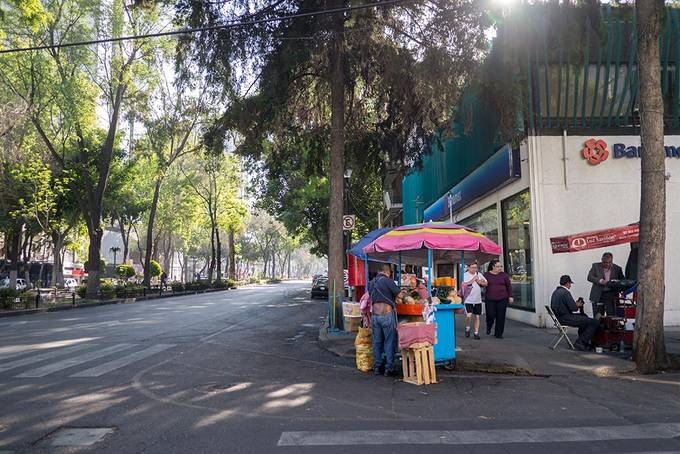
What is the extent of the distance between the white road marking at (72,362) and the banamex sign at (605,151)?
40.3ft

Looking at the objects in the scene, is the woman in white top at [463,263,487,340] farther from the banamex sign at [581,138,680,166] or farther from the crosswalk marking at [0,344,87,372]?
the crosswalk marking at [0,344,87,372]

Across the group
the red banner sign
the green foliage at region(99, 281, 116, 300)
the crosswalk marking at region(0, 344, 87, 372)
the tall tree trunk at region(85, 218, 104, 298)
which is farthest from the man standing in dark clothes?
the green foliage at region(99, 281, 116, 300)

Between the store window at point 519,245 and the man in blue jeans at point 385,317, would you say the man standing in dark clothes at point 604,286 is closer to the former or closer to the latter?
the store window at point 519,245

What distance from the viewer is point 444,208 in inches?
985

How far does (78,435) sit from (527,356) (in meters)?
7.47

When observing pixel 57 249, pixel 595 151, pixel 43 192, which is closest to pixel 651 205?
pixel 595 151

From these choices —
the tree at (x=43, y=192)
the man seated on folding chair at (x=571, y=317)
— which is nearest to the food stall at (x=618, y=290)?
the man seated on folding chair at (x=571, y=317)

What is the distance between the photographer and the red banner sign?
1115cm

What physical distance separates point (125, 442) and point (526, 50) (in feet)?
40.1

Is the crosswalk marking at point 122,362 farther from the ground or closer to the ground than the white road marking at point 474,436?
farther from the ground

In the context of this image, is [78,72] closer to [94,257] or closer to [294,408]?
[94,257]

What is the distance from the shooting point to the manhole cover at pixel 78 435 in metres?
5.17

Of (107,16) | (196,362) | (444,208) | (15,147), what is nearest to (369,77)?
(196,362)

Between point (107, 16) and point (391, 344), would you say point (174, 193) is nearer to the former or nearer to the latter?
point (107, 16)
